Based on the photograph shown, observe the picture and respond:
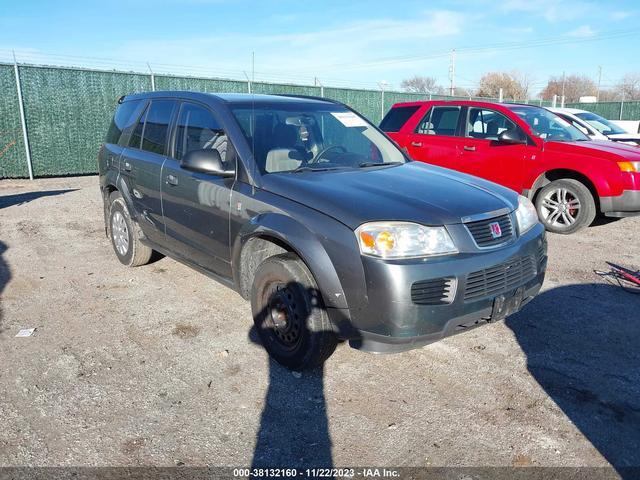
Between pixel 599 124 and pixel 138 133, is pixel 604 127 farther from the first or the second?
pixel 138 133

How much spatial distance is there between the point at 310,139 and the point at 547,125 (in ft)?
17.1

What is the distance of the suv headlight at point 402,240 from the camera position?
2.85 m

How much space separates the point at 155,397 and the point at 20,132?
11.3 m

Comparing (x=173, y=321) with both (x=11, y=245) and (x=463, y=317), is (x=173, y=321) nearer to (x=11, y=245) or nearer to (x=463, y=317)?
(x=463, y=317)

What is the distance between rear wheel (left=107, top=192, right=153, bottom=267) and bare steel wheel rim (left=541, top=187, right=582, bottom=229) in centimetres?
542

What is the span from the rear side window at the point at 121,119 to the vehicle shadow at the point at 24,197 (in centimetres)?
471

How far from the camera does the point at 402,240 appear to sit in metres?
2.88

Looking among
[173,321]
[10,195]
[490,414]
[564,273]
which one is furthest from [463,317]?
[10,195]

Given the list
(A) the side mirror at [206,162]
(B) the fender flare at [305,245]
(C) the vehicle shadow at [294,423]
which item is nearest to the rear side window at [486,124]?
(A) the side mirror at [206,162]

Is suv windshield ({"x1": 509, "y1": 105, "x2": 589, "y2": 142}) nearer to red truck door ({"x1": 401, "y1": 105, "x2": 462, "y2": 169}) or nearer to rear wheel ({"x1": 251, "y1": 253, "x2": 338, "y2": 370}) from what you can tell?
red truck door ({"x1": 401, "y1": 105, "x2": 462, "y2": 169})

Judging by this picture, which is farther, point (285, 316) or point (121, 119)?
point (121, 119)

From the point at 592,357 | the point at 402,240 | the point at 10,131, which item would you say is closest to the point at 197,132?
the point at 402,240

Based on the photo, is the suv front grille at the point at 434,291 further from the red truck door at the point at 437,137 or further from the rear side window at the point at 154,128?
the red truck door at the point at 437,137

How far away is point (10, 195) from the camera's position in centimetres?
1018
